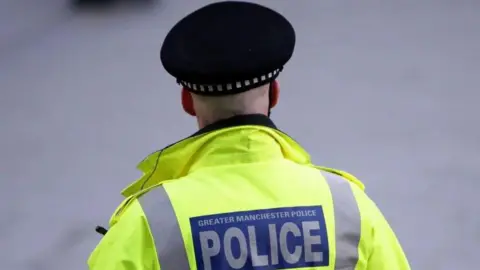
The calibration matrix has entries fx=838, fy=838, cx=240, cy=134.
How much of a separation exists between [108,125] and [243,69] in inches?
92.9

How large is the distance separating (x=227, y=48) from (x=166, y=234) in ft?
0.92

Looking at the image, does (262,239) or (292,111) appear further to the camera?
(292,111)

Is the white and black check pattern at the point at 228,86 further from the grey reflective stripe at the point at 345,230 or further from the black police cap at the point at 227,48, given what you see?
the grey reflective stripe at the point at 345,230

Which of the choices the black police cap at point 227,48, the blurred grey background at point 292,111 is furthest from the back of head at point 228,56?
the blurred grey background at point 292,111

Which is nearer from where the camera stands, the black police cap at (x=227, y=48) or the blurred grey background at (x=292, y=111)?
the black police cap at (x=227, y=48)

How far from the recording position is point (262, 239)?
3.99 feet

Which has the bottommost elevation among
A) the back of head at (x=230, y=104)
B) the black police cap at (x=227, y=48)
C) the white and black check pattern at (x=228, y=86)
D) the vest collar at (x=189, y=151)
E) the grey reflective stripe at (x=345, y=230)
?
the grey reflective stripe at (x=345, y=230)

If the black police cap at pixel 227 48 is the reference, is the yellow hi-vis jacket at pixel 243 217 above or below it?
below

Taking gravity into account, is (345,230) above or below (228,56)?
below

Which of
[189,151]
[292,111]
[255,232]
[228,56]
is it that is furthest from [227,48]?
[292,111]

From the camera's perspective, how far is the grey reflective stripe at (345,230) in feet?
4.05

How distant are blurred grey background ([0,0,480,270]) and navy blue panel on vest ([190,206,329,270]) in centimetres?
155

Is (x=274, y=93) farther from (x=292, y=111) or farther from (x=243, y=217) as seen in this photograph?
(x=292, y=111)

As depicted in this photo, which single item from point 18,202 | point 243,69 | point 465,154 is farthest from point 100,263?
point 465,154
